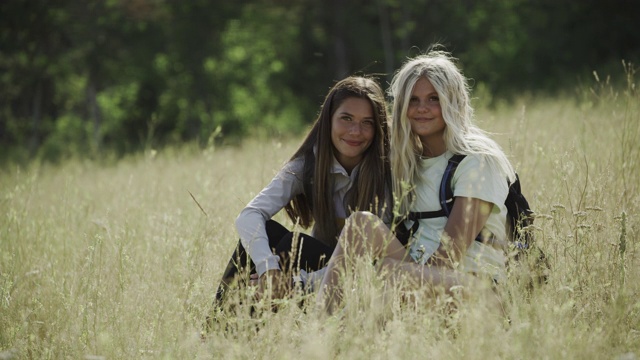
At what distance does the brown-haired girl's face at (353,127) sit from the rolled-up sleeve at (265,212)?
1.04 feet

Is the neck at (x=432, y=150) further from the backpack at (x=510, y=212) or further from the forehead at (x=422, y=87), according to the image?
the forehead at (x=422, y=87)

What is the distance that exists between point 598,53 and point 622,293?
57.7ft

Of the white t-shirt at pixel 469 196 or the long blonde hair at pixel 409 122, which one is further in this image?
the long blonde hair at pixel 409 122

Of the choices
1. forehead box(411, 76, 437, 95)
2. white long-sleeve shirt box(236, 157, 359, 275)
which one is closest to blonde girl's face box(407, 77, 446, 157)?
forehead box(411, 76, 437, 95)

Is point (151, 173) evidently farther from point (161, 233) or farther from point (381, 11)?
point (381, 11)

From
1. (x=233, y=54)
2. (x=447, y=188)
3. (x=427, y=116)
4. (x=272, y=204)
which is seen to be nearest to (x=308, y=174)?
(x=272, y=204)

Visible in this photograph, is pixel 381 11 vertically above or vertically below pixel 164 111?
above

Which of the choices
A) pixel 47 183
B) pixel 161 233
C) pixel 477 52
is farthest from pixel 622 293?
pixel 477 52

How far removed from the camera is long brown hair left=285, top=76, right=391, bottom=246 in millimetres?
3912

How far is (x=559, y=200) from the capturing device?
3965 millimetres

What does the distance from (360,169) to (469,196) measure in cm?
91

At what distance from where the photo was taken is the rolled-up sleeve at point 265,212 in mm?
3592

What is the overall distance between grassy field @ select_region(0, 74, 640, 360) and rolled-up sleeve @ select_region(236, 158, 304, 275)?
294 mm

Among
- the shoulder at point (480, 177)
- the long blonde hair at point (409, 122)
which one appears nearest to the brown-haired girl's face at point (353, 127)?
the long blonde hair at point (409, 122)
